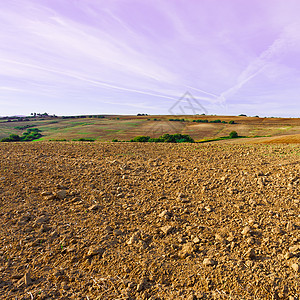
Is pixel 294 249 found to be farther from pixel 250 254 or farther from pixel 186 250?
pixel 186 250

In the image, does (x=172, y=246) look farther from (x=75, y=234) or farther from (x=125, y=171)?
(x=125, y=171)

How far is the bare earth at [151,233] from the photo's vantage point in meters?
3.10

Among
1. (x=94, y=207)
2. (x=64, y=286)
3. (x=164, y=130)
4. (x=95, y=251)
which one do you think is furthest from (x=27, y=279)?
(x=164, y=130)

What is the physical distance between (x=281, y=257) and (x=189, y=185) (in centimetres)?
319

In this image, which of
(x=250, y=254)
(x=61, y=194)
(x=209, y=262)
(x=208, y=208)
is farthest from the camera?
(x=61, y=194)

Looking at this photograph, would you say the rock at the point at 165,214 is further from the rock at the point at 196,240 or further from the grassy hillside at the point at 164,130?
the grassy hillside at the point at 164,130

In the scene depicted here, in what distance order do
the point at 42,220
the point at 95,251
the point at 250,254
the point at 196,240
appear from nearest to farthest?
the point at 250,254, the point at 95,251, the point at 196,240, the point at 42,220

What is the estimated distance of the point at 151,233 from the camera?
166 inches

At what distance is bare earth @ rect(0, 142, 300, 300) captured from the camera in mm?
3102

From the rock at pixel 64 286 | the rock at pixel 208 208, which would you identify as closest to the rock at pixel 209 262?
the rock at pixel 208 208

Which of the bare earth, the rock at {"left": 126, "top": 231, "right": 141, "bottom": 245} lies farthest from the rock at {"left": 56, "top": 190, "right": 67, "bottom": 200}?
the rock at {"left": 126, "top": 231, "right": 141, "bottom": 245}

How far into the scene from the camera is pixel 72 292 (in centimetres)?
303

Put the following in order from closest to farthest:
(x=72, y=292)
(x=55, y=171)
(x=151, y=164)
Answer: (x=72, y=292) → (x=55, y=171) → (x=151, y=164)

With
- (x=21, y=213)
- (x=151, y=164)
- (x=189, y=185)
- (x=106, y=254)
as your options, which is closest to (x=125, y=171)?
(x=151, y=164)
